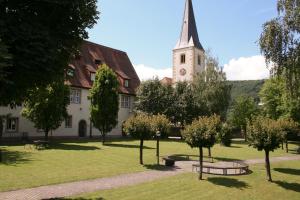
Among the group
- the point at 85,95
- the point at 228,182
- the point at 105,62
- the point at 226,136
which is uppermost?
the point at 105,62

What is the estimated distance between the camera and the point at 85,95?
4778 cm

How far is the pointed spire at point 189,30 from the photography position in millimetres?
71438

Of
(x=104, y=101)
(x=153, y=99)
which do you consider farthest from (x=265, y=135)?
(x=153, y=99)

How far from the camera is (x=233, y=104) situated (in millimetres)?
63281

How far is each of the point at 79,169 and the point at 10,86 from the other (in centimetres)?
1086

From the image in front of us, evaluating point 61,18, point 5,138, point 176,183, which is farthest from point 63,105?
point 61,18

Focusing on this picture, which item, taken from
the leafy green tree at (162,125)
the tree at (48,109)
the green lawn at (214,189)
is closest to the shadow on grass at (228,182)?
the green lawn at (214,189)

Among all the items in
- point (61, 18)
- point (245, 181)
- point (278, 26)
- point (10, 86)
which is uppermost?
point (278, 26)

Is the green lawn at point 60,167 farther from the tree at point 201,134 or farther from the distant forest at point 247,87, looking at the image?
the distant forest at point 247,87

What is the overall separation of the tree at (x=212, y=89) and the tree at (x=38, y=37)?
41.4 meters

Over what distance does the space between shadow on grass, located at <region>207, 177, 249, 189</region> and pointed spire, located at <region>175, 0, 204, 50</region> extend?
Answer: 54.5 metres

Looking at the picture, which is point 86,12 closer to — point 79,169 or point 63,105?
point 79,169

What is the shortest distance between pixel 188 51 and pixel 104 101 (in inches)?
1518

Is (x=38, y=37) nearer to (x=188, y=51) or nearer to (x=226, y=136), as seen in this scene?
(x=226, y=136)
